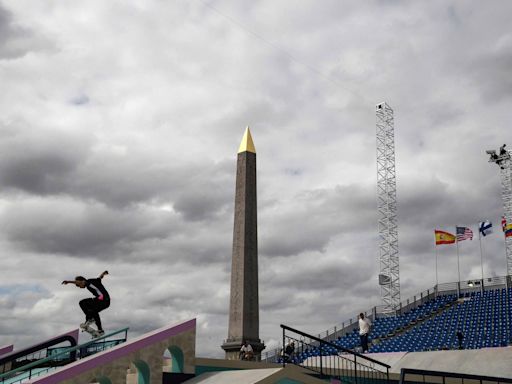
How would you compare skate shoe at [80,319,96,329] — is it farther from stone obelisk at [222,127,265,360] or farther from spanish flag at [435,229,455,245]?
spanish flag at [435,229,455,245]

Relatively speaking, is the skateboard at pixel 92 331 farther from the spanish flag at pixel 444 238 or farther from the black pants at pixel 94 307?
the spanish flag at pixel 444 238

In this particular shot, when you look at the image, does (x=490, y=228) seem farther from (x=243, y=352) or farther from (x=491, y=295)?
(x=243, y=352)

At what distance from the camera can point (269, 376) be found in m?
12.8

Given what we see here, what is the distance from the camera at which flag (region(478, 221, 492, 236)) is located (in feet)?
161

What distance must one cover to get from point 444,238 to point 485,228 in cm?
371

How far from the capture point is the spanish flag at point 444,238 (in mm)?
47875

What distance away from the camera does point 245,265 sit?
23.9 m

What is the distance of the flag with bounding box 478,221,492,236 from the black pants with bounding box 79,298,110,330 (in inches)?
1560

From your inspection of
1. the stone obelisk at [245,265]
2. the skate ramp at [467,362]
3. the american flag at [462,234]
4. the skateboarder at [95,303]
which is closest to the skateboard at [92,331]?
the skateboarder at [95,303]

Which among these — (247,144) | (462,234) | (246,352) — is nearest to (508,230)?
(462,234)

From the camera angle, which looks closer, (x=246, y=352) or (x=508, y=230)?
(x=246, y=352)

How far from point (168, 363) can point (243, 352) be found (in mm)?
6847

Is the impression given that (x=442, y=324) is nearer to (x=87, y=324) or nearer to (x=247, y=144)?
(x=247, y=144)

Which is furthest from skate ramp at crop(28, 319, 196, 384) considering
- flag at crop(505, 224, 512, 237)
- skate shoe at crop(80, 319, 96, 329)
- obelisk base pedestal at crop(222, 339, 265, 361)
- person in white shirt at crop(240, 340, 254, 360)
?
flag at crop(505, 224, 512, 237)
